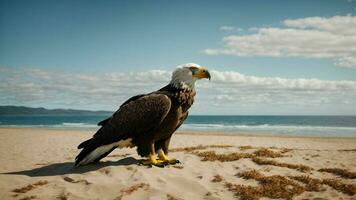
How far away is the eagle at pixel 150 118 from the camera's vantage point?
7.09 m

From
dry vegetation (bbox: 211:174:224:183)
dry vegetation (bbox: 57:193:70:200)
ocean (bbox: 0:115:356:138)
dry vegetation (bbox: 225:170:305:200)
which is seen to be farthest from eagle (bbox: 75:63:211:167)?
ocean (bbox: 0:115:356:138)

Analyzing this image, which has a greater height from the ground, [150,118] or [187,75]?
[187,75]

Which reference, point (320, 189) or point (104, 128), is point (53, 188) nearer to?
point (104, 128)

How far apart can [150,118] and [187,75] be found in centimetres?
137

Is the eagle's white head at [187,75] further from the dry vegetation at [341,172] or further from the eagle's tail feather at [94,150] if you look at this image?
the dry vegetation at [341,172]

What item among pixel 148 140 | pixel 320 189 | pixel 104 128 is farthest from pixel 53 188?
pixel 320 189

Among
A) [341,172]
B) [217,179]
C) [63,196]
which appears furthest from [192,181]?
[341,172]

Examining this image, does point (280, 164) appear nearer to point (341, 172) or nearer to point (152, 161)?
point (341, 172)

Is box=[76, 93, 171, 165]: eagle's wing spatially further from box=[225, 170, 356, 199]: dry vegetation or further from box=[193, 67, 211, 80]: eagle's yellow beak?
box=[225, 170, 356, 199]: dry vegetation

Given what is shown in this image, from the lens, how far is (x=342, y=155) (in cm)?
1014

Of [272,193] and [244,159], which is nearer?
[272,193]

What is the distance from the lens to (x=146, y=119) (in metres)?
7.07

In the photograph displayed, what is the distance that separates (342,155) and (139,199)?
7434mm

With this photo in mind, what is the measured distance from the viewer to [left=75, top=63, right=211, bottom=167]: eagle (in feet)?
23.3
